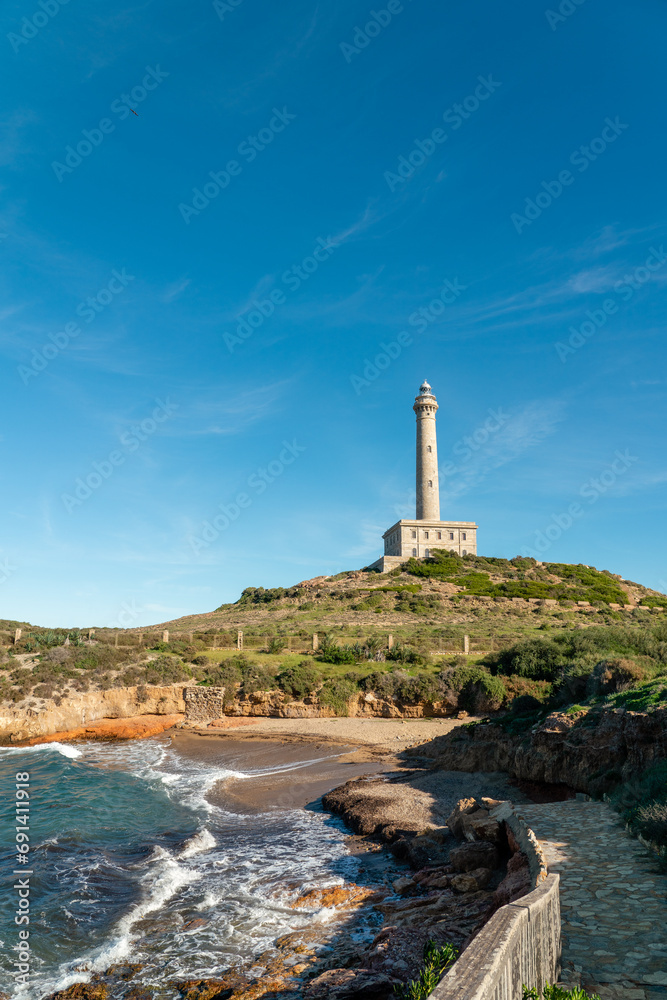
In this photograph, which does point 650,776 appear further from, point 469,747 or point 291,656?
point 291,656

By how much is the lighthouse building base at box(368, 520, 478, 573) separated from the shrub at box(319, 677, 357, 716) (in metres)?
45.3

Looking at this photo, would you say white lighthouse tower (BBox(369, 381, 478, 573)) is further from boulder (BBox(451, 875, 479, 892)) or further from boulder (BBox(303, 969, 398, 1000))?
boulder (BBox(303, 969, 398, 1000))

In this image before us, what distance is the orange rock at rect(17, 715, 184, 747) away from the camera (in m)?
25.5

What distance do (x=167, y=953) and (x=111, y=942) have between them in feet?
3.30

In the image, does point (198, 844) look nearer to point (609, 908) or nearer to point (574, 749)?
point (574, 749)

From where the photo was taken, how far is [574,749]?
1254cm

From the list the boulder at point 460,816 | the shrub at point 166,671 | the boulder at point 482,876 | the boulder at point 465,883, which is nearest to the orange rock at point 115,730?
the shrub at point 166,671

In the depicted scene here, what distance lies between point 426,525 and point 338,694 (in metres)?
50.2

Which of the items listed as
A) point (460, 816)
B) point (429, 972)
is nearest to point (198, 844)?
point (460, 816)

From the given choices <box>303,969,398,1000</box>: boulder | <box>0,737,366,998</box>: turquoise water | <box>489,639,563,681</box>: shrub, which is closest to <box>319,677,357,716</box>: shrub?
<box>489,639,563,681</box>: shrub

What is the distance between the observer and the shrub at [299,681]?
27953 mm

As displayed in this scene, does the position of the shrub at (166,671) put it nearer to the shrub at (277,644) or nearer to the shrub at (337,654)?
the shrub at (277,644)

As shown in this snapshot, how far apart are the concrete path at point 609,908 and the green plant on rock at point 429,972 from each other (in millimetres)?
1195

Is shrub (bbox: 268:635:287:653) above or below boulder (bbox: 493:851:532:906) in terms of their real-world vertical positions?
above
